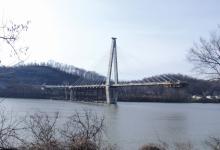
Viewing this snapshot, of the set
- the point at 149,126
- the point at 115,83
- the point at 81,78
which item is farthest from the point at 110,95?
the point at 149,126

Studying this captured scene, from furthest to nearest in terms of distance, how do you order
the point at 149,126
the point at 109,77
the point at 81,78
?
the point at 81,78 < the point at 109,77 < the point at 149,126

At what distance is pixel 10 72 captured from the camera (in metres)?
5.43

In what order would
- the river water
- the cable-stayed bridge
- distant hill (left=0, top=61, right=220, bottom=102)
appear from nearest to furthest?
the river water
the cable-stayed bridge
distant hill (left=0, top=61, right=220, bottom=102)

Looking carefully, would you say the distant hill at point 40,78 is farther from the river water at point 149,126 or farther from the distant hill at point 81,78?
the river water at point 149,126

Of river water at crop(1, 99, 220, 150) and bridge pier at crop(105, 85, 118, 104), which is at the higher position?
bridge pier at crop(105, 85, 118, 104)

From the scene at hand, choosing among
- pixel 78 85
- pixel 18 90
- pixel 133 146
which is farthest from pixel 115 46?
pixel 133 146

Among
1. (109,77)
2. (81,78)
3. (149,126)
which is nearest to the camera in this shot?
(149,126)

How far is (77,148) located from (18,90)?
97310mm

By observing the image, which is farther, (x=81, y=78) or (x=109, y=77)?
(x=81, y=78)

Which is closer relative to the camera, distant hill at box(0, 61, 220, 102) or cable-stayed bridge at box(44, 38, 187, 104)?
cable-stayed bridge at box(44, 38, 187, 104)

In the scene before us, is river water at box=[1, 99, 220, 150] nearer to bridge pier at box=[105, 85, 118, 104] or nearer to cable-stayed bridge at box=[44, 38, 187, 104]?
cable-stayed bridge at box=[44, 38, 187, 104]

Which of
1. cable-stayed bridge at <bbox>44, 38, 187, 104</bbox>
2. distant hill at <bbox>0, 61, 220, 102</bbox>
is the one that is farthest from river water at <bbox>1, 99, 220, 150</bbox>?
distant hill at <bbox>0, 61, 220, 102</bbox>

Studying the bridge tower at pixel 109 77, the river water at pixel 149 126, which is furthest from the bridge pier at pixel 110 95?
the river water at pixel 149 126

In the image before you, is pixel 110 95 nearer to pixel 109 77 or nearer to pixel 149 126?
pixel 109 77
